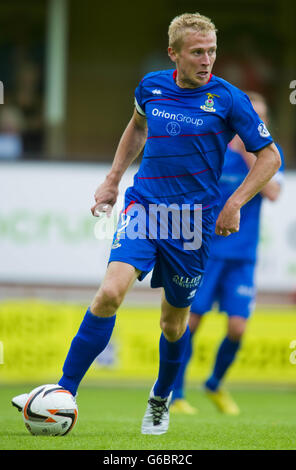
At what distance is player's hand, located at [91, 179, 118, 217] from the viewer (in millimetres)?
4715

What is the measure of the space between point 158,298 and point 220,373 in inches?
157

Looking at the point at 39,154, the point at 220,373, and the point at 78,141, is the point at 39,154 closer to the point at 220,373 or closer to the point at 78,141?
the point at 78,141

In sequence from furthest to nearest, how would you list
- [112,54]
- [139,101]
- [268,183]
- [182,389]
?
[112,54] → [182,389] → [268,183] → [139,101]

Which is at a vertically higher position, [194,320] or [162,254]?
[162,254]

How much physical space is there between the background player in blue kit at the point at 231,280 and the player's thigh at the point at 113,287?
2.68 meters

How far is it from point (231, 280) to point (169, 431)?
2.41 metres

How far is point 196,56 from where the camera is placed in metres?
4.49

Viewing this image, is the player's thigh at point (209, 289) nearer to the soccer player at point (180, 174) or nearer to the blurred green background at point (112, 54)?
the soccer player at point (180, 174)

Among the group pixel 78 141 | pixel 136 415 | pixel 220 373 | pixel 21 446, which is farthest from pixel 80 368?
pixel 78 141

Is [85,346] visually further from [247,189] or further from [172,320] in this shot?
[247,189]

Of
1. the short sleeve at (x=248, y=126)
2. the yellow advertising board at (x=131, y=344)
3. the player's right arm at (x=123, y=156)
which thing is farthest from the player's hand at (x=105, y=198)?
the yellow advertising board at (x=131, y=344)

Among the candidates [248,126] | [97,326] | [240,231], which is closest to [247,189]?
[248,126]

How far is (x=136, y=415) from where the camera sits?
6570 millimetres

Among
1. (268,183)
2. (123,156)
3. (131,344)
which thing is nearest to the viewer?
(123,156)
